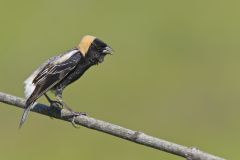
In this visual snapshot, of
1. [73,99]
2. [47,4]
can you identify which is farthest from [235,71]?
[47,4]

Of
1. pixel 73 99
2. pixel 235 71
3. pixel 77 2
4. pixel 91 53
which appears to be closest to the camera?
pixel 91 53

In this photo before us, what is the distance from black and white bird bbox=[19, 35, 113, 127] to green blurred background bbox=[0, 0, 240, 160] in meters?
6.36

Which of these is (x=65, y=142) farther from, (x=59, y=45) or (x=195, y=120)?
(x=59, y=45)

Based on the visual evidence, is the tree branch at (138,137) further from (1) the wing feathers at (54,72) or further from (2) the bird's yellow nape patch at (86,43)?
(2) the bird's yellow nape patch at (86,43)

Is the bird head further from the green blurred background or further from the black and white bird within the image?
the green blurred background

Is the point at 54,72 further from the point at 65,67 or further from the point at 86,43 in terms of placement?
the point at 86,43

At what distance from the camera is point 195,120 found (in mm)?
14445

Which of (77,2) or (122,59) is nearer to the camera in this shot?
(122,59)

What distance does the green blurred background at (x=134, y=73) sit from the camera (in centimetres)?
1381

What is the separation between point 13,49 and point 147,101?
9.35 feet

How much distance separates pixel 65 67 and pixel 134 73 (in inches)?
370

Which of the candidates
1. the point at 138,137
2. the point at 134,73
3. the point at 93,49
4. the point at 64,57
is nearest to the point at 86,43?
the point at 93,49

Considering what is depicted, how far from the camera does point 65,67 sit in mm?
6578

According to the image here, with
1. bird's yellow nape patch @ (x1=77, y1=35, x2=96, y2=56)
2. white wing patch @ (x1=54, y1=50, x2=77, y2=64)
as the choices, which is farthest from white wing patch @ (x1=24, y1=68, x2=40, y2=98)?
bird's yellow nape patch @ (x1=77, y1=35, x2=96, y2=56)
